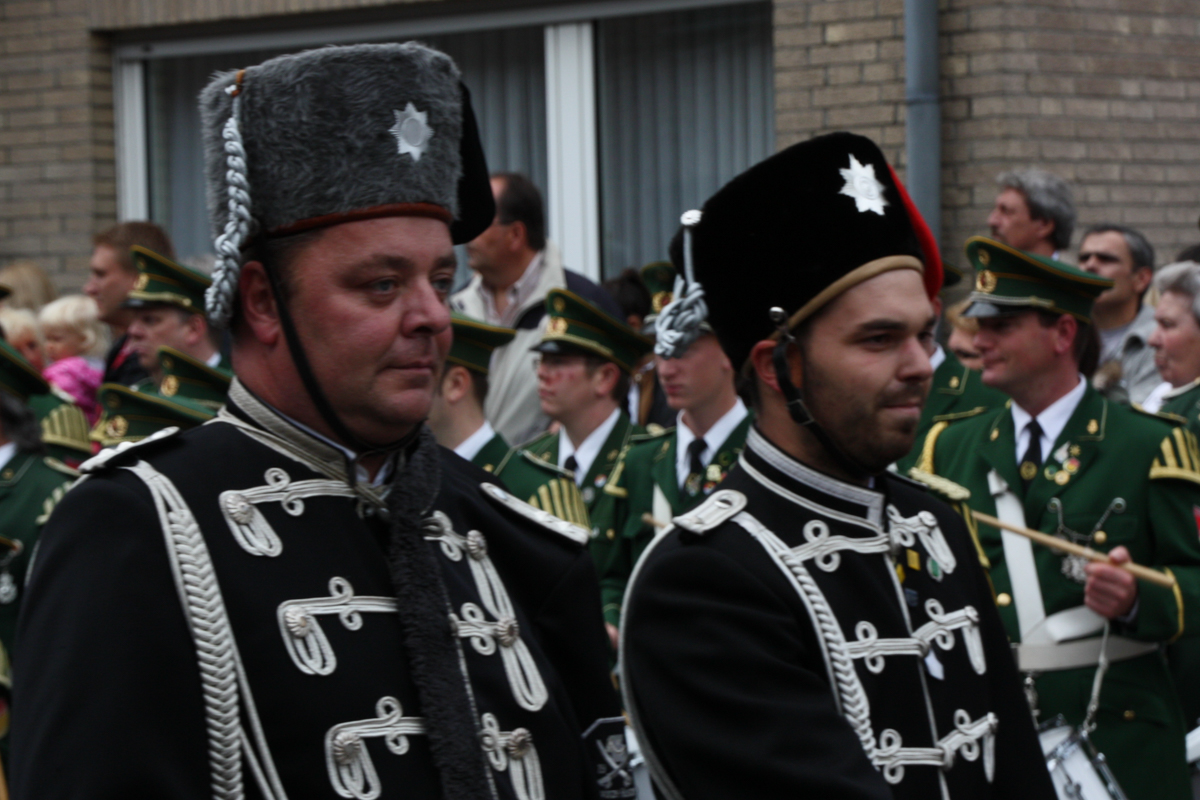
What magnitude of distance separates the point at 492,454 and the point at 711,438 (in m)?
0.83

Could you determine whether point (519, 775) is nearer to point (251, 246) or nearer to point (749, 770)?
A: point (749, 770)

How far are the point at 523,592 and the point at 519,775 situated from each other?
13.6 inches

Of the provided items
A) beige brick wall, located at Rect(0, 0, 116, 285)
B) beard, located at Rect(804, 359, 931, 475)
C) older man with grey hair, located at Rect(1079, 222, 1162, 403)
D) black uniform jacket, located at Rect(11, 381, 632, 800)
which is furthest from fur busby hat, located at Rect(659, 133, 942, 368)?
beige brick wall, located at Rect(0, 0, 116, 285)

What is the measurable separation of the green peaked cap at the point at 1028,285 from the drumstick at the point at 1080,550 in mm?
731

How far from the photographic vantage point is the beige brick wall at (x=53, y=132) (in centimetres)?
1138

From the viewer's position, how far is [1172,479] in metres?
4.82

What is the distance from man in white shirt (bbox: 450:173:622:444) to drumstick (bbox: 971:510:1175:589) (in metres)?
2.99

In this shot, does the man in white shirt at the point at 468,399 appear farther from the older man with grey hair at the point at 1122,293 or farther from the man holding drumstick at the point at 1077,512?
the older man with grey hair at the point at 1122,293

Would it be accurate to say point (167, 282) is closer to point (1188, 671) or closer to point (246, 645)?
point (1188, 671)

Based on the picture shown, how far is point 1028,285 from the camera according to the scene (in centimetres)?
516

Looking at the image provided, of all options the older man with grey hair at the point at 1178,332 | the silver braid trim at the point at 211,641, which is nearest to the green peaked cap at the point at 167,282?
the older man with grey hair at the point at 1178,332

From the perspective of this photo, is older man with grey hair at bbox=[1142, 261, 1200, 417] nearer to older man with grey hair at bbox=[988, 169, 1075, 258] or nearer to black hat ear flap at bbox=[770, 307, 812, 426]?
older man with grey hair at bbox=[988, 169, 1075, 258]

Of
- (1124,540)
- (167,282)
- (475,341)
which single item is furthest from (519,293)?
(1124,540)

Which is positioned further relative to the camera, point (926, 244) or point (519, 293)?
point (519, 293)
